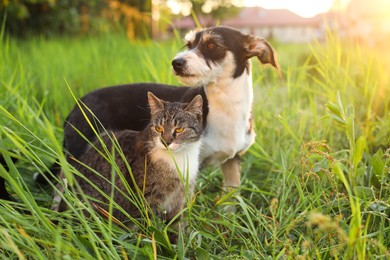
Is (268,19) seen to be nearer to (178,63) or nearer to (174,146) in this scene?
(178,63)

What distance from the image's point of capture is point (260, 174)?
3135 mm

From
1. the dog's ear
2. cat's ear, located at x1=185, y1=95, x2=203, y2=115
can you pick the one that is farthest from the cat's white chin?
the dog's ear

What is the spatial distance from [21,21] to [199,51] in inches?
310

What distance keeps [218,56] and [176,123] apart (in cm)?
60

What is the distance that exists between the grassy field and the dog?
0.70 ft

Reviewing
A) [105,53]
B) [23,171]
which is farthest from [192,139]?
[105,53]

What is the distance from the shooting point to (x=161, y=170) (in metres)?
2.31

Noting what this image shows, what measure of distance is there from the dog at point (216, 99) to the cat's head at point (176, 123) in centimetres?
25

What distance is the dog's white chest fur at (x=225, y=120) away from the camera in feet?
8.87

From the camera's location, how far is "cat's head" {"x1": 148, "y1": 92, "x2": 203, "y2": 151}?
2307 millimetres

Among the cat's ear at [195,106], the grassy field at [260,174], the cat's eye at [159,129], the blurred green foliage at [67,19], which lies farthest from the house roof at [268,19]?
the cat's eye at [159,129]

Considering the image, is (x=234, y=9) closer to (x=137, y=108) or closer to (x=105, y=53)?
(x=105, y=53)

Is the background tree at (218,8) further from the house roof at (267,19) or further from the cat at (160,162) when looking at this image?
the cat at (160,162)

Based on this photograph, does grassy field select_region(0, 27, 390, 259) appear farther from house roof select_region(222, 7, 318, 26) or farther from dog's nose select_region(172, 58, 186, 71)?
house roof select_region(222, 7, 318, 26)
